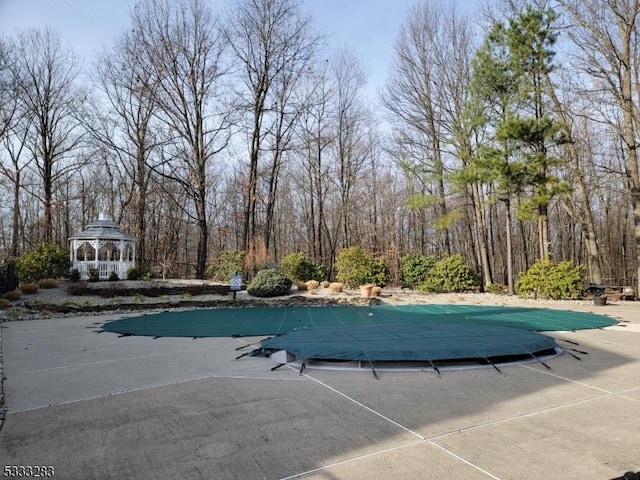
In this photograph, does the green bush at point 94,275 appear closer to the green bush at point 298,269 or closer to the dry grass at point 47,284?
the dry grass at point 47,284

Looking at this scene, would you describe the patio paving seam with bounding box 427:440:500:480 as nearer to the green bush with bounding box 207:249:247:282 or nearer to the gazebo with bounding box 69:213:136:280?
the green bush with bounding box 207:249:247:282

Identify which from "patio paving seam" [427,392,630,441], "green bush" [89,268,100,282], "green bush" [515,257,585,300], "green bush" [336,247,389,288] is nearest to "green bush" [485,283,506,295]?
"green bush" [515,257,585,300]

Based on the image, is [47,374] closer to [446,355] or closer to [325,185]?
[446,355]

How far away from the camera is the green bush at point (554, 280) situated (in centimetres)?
1205

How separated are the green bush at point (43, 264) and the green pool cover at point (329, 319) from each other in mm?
7561

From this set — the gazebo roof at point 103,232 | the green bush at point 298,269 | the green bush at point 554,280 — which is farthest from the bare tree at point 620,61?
the gazebo roof at point 103,232

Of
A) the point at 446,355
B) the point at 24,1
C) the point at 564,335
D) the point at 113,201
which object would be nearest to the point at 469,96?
the point at 564,335

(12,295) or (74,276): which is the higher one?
(74,276)

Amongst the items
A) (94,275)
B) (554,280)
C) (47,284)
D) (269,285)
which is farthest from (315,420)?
(94,275)

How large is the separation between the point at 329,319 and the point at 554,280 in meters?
7.69

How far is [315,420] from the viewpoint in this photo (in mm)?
2928

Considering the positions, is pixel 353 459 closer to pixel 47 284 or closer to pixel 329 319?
pixel 329 319

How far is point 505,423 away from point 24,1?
522 centimetres

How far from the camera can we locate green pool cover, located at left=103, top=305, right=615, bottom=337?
712cm
